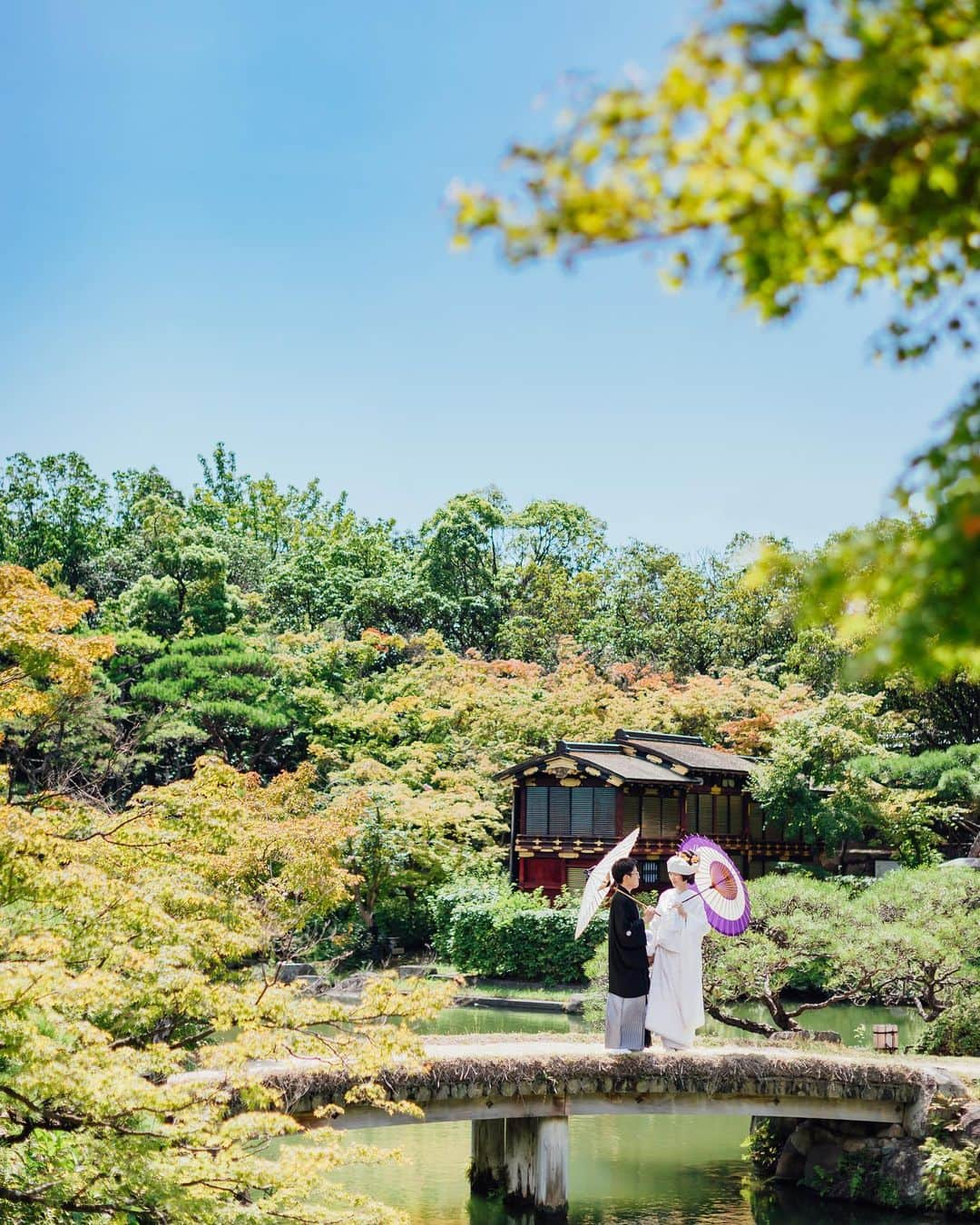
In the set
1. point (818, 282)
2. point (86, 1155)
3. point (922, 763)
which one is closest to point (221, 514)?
point (922, 763)

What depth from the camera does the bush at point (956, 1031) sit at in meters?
12.2

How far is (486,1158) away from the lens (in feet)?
36.6

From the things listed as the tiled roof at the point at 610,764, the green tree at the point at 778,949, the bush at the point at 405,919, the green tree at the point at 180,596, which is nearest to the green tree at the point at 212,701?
the green tree at the point at 180,596

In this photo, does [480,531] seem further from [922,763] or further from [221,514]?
[922,763]

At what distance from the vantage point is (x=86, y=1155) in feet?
20.1

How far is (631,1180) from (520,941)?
11.2m

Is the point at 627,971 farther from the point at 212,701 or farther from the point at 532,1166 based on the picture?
the point at 212,701

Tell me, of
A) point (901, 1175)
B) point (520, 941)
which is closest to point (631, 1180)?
point (901, 1175)

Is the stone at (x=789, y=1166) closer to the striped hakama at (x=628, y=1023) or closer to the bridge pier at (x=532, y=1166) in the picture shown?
the bridge pier at (x=532, y=1166)

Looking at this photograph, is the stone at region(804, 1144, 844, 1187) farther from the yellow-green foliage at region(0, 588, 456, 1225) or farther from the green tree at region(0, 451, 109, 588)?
the green tree at region(0, 451, 109, 588)

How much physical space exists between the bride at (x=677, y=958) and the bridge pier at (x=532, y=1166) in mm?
1144

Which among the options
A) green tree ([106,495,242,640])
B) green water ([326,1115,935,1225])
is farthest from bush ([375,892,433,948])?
green water ([326,1115,935,1225])

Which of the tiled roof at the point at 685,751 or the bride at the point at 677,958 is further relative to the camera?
the tiled roof at the point at 685,751

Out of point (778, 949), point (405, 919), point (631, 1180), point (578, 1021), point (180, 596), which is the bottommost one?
point (631, 1180)
